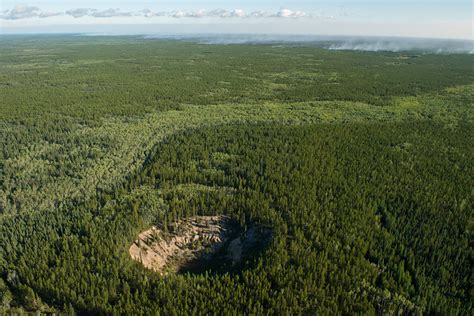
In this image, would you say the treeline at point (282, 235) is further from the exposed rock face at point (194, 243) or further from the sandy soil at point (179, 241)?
the exposed rock face at point (194, 243)

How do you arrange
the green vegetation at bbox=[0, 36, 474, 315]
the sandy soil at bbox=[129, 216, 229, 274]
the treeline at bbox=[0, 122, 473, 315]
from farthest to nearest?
the sandy soil at bbox=[129, 216, 229, 274], the green vegetation at bbox=[0, 36, 474, 315], the treeline at bbox=[0, 122, 473, 315]

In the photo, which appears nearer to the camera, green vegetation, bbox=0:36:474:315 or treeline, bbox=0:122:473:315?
treeline, bbox=0:122:473:315

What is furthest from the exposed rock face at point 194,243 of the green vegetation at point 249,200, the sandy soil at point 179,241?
the green vegetation at point 249,200

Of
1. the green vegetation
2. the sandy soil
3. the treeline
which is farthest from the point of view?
the sandy soil

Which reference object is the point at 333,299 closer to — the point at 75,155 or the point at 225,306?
the point at 225,306

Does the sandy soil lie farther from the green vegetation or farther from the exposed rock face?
the green vegetation

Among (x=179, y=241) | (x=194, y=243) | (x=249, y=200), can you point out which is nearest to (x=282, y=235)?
(x=249, y=200)

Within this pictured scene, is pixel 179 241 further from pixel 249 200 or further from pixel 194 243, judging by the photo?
pixel 249 200

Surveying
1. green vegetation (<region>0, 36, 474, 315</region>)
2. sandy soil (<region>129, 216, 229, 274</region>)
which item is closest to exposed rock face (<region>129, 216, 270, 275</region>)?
sandy soil (<region>129, 216, 229, 274</region>)
